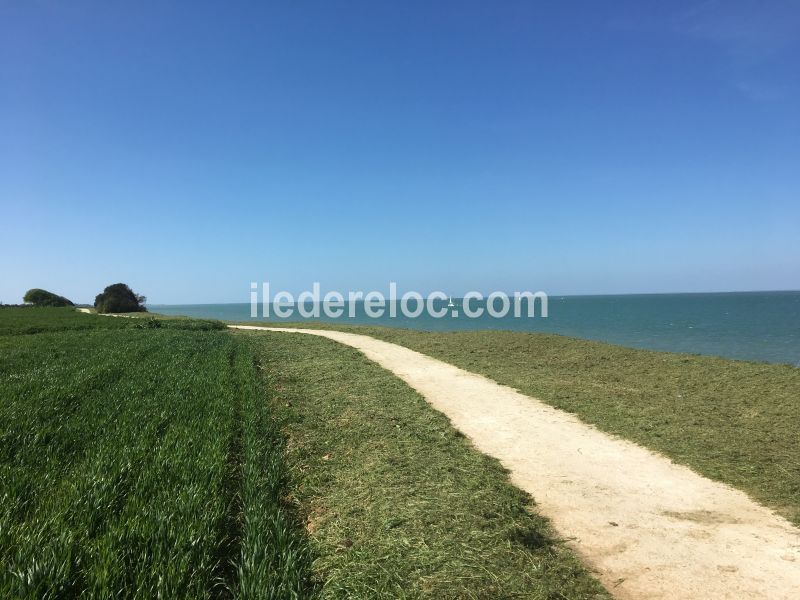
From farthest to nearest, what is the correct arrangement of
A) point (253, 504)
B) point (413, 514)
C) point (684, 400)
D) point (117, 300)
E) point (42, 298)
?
point (42, 298) < point (117, 300) < point (684, 400) < point (413, 514) < point (253, 504)

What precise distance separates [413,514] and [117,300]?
235ft

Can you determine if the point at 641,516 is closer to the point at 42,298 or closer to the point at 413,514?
the point at 413,514

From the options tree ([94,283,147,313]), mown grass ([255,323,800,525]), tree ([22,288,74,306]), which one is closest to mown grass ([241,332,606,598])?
mown grass ([255,323,800,525])

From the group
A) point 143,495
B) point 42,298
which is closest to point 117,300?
point 42,298

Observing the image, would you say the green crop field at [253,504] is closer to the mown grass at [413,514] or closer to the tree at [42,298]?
the mown grass at [413,514]

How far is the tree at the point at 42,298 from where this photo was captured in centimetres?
8913

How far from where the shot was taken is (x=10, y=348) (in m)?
19.0

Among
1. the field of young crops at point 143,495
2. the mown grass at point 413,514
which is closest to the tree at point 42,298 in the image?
the field of young crops at point 143,495

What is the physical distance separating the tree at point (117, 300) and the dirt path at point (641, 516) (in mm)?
68549

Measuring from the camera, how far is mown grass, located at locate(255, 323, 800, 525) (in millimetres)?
6520

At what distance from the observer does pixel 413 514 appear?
5082 millimetres

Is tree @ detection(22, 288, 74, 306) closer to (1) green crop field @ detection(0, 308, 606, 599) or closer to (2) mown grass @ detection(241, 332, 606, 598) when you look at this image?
(1) green crop field @ detection(0, 308, 606, 599)

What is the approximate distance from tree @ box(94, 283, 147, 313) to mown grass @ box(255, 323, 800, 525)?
2420 inches

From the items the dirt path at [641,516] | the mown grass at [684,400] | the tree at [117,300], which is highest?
the tree at [117,300]
